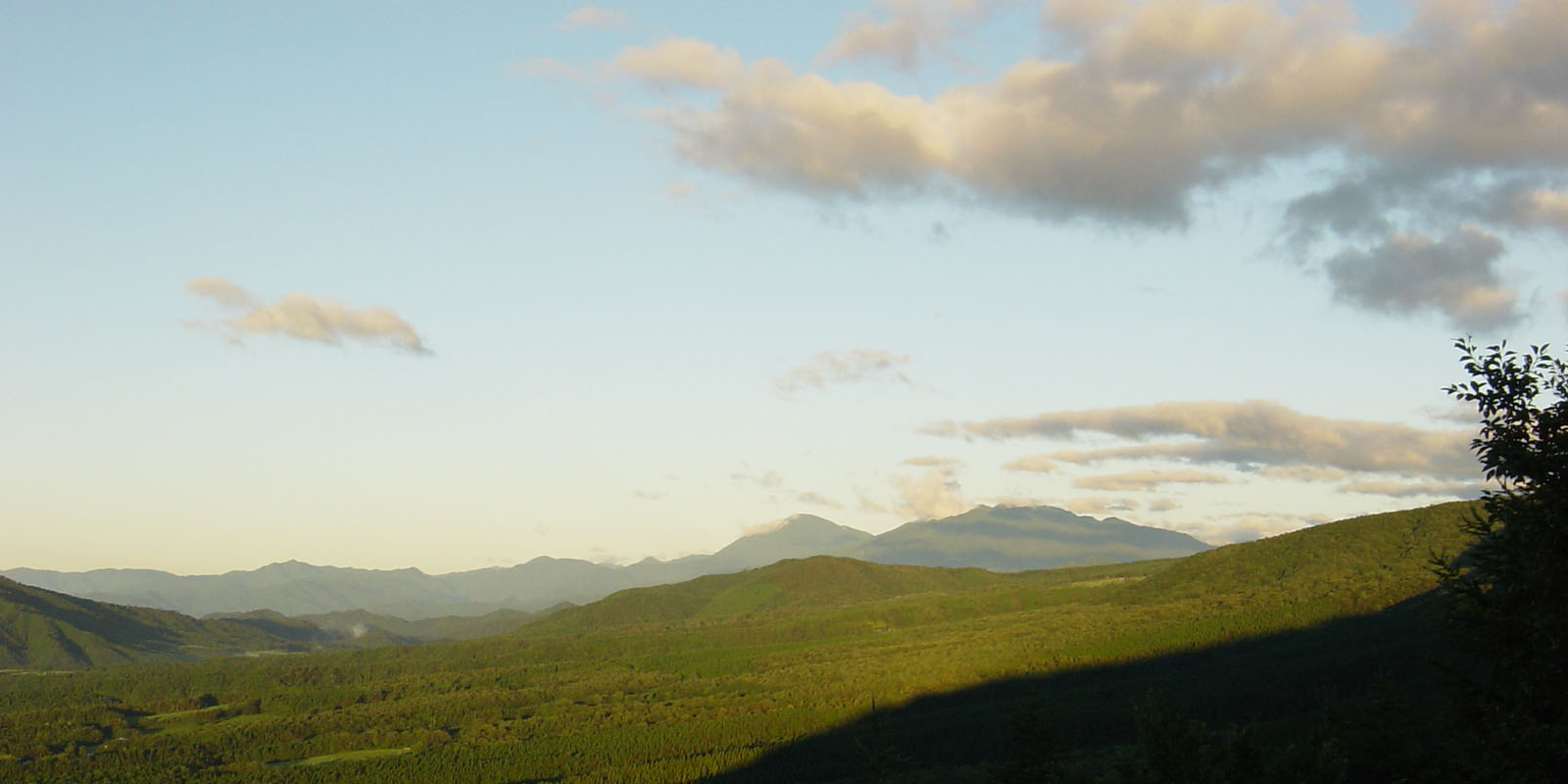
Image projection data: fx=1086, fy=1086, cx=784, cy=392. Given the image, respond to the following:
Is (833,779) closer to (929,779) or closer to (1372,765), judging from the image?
(929,779)

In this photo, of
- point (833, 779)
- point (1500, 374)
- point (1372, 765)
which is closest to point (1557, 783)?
point (1500, 374)

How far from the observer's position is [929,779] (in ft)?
558

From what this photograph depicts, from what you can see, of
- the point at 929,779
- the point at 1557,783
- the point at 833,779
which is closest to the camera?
the point at 1557,783

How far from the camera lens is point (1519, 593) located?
98.3 feet

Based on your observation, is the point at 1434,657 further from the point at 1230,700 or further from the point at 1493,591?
the point at 1230,700

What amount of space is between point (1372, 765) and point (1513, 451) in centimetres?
2988

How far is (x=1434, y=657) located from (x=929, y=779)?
14846 cm

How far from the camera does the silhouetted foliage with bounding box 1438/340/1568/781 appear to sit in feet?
95.7

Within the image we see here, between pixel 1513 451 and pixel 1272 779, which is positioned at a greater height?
pixel 1513 451

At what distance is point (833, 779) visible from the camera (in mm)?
188375

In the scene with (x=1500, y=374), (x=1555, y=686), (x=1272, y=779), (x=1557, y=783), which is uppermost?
(x=1500, y=374)

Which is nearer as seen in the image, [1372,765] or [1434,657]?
[1434,657]

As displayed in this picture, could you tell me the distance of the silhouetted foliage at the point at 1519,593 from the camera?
29.2 metres

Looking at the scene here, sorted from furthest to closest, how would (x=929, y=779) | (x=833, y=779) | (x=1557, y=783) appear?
1. (x=833, y=779)
2. (x=929, y=779)
3. (x=1557, y=783)
